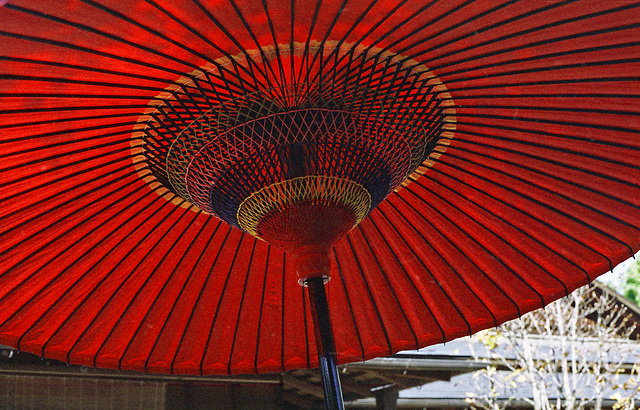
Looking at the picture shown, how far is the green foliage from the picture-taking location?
19391 mm

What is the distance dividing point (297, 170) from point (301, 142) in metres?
0.08

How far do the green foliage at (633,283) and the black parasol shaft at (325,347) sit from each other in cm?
1928

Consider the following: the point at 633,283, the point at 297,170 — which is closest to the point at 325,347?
the point at 297,170

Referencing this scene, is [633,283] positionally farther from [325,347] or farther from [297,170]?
[297,170]

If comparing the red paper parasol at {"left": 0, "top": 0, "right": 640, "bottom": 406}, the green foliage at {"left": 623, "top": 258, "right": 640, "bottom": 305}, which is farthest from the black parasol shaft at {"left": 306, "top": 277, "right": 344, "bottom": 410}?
the green foliage at {"left": 623, "top": 258, "right": 640, "bottom": 305}

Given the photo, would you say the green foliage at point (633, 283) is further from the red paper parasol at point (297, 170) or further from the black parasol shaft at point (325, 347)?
the black parasol shaft at point (325, 347)

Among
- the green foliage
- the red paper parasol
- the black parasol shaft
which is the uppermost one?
the green foliage

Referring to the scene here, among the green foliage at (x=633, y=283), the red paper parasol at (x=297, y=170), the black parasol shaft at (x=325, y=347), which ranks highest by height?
the green foliage at (x=633, y=283)

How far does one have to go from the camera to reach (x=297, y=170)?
1677 millimetres

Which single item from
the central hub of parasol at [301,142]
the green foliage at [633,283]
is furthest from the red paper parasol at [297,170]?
the green foliage at [633,283]

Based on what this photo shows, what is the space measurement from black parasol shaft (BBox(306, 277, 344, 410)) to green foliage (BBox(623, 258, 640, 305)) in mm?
19278

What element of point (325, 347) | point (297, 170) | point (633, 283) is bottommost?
point (325, 347)

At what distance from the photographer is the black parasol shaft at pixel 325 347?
1.66 m

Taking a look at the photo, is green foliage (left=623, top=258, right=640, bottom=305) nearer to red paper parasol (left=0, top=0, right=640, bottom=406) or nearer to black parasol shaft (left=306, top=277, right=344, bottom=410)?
red paper parasol (left=0, top=0, right=640, bottom=406)
